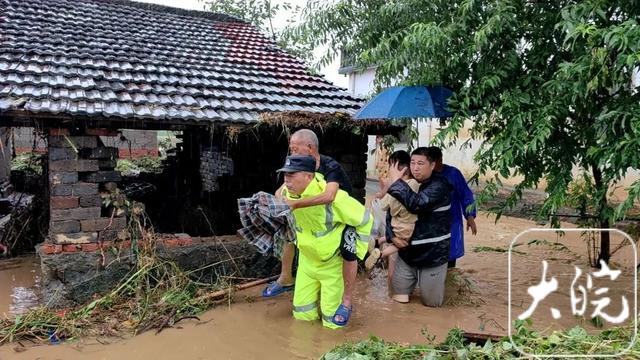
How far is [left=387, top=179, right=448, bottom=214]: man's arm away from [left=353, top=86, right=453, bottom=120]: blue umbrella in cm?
82

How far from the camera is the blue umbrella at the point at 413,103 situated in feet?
17.4

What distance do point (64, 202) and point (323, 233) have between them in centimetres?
295

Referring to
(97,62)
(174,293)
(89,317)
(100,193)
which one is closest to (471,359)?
(174,293)

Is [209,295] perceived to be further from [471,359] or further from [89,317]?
[471,359]

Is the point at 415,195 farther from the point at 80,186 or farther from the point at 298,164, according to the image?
the point at 80,186

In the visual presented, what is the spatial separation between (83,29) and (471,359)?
7485mm

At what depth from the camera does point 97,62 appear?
656 cm

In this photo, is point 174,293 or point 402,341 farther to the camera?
point 174,293

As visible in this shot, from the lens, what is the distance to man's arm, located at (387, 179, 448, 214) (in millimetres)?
4828

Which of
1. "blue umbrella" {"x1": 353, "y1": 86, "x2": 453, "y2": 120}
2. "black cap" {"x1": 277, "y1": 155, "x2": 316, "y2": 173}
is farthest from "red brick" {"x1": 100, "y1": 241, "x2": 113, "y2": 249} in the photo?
"blue umbrella" {"x1": 353, "y1": 86, "x2": 453, "y2": 120}

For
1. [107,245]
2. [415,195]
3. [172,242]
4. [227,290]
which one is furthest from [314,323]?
[107,245]

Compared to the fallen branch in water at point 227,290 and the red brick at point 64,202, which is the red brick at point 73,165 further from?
the fallen branch in water at point 227,290

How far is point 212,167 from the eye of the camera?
10406mm

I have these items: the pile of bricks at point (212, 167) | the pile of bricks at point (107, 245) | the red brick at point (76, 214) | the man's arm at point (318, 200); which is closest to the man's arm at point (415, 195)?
the man's arm at point (318, 200)
